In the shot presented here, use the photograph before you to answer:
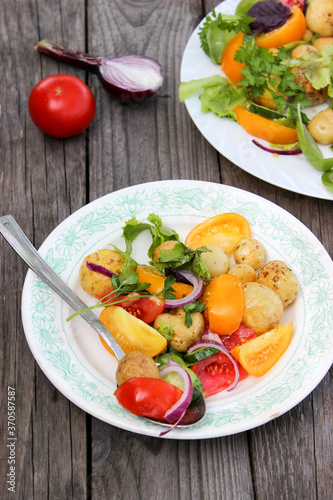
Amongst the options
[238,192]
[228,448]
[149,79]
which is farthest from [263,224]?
[149,79]

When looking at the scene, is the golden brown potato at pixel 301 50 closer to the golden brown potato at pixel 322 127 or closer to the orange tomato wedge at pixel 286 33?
the orange tomato wedge at pixel 286 33

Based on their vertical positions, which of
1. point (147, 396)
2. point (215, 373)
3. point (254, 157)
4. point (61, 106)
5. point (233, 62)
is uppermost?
point (233, 62)

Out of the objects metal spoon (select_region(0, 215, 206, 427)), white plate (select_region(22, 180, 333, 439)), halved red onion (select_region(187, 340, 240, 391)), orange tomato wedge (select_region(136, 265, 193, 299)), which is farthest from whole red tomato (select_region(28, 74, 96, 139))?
halved red onion (select_region(187, 340, 240, 391))

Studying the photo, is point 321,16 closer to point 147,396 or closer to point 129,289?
point 129,289

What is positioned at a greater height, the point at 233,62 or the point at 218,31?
the point at 218,31

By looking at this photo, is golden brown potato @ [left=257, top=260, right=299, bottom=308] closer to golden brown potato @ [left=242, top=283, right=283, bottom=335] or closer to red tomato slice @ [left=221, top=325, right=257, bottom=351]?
golden brown potato @ [left=242, top=283, right=283, bottom=335]

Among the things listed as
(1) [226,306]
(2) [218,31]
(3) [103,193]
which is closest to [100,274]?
(1) [226,306]
